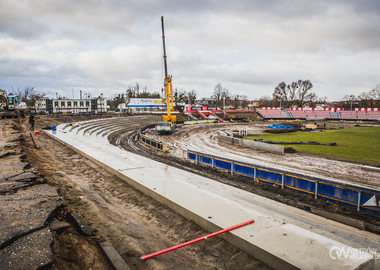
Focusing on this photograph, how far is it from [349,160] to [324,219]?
1174 centimetres

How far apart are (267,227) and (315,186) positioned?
6319 millimetres

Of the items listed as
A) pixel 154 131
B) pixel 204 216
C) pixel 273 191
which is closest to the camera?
pixel 204 216

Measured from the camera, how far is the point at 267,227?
5422 millimetres

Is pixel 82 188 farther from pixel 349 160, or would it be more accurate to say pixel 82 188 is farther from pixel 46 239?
pixel 349 160

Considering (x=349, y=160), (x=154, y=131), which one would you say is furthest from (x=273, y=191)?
(x=154, y=131)

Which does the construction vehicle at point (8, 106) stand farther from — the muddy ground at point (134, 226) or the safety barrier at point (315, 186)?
the safety barrier at point (315, 186)

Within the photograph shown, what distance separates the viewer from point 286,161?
18062mm

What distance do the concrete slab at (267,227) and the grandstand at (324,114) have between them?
70.3 metres

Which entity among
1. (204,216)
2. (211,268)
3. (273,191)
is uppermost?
(204,216)

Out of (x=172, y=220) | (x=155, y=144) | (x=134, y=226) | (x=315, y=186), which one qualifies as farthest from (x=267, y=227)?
(x=155, y=144)

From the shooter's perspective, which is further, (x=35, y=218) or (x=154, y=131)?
(x=154, y=131)

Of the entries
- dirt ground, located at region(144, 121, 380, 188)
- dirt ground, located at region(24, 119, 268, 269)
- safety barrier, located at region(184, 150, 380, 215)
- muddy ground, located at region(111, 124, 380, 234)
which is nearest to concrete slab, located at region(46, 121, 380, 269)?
dirt ground, located at region(24, 119, 268, 269)

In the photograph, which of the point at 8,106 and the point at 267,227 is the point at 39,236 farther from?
the point at 8,106

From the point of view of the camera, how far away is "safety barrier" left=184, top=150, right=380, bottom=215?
904cm
